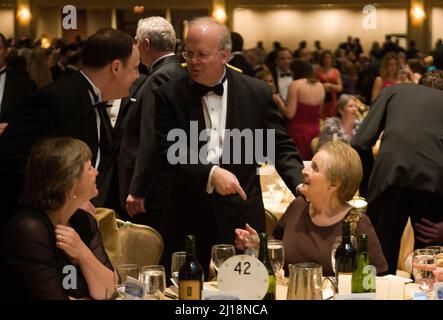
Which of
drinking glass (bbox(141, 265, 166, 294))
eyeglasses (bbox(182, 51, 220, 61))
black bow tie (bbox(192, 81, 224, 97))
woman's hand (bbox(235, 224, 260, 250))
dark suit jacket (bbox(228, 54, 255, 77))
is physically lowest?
drinking glass (bbox(141, 265, 166, 294))

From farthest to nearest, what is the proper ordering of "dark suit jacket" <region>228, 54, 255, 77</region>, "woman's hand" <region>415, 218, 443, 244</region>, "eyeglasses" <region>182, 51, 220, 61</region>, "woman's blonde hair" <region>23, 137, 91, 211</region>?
"dark suit jacket" <region>228, 54, 255, 77</region> < "woman's hand" <region>415, 218, 443, 244</region> < "eyeglasses" <region>182, 51, 220, 61</region> < "woman's blonde hair" <region>23, 137, 91, 211</region>

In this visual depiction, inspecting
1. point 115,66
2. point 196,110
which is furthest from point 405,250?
point 115,66

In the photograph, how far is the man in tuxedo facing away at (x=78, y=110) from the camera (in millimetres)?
3289

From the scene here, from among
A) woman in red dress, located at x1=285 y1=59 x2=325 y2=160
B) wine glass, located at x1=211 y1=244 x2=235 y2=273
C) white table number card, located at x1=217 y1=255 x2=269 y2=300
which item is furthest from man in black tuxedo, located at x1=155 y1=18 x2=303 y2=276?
woman in red dress, located at x1=285 y1=59 x2=325 y2=160

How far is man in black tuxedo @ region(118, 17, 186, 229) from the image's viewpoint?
419cm

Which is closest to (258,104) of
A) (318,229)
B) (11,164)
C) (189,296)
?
(318,229)

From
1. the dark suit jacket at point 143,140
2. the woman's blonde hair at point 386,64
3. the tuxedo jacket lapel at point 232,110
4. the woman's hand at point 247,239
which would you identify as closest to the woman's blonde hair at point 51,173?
the woman's hand at point 247,239

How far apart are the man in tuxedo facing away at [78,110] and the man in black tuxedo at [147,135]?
380 millimetres

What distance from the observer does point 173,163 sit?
3682 millimetres

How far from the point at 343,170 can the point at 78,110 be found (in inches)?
41.5

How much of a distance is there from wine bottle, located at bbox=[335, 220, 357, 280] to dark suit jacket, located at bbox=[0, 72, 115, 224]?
1174 mm

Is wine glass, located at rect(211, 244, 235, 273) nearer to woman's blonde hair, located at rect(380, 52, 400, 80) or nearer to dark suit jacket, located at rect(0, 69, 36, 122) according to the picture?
dark suit jacket, located at rect(0, 69, 36, 122)

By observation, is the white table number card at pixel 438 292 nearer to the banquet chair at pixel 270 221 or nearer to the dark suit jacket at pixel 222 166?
the dark suit jacket at pixel 222 166

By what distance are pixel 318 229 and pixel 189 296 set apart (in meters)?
0.84
